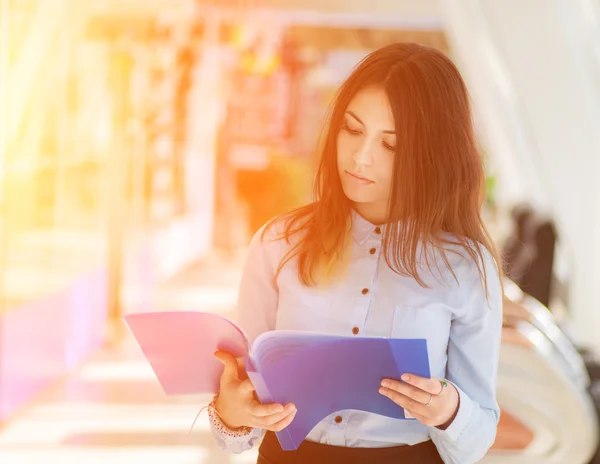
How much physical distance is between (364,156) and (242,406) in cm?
41

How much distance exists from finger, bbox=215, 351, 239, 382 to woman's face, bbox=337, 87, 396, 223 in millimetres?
303

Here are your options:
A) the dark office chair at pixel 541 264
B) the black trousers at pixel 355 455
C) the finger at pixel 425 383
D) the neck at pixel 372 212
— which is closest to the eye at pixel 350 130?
the neck at pixel 372 212

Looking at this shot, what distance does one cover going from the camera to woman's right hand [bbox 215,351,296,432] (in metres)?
1.22

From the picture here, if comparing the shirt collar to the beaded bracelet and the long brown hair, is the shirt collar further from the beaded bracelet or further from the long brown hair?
the beaded bracelet

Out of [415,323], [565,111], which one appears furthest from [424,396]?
[565,111]

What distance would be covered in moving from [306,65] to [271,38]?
2491mm

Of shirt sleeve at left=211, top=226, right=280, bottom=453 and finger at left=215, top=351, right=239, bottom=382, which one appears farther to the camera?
shirt sleeve at left=211, top=226, right=280, bottom=453

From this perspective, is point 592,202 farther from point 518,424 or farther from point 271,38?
point 271,38

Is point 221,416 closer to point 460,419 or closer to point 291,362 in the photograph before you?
point 291,362

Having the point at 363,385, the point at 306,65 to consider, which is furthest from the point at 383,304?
the point at 306,65

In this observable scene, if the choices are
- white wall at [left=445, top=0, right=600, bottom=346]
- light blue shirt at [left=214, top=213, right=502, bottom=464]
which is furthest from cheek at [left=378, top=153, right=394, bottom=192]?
white wall at [left=445, top=0, right=600, bottom=346]

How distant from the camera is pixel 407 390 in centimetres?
120

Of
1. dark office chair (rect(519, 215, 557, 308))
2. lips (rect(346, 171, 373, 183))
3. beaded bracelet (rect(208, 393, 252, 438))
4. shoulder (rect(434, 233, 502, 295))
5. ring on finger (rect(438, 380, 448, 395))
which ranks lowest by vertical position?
dark office chair (rect(519, 215, 557, 308))

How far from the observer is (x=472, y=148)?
1.33 metres
